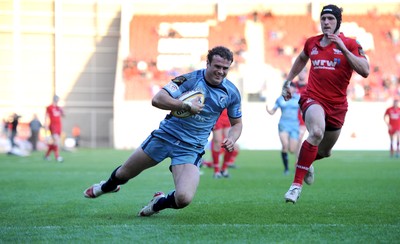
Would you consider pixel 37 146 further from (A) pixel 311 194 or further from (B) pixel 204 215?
(B) pixel 204 215

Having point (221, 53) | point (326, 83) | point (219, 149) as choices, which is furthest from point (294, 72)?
point (219, 149)

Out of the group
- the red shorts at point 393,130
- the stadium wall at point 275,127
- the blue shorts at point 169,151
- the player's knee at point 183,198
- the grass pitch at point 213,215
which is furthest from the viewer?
the stadium wall at point 275,127

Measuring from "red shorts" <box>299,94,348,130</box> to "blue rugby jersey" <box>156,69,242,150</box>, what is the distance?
1.19 metres

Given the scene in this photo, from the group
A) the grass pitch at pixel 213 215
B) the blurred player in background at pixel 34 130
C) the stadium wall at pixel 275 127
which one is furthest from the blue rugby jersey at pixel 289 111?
the blurred player in background at pixel 34 130

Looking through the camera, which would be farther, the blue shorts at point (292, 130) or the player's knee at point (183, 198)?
the blue shorts at point (292, 130)

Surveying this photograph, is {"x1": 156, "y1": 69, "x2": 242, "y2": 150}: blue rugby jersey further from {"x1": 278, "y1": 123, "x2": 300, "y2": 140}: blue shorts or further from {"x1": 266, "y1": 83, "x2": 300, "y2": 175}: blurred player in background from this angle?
{"x1": 278, "y1": 123, "x2": 300, "y2": 140}: blue shorts

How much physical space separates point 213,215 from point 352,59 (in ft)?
7.77

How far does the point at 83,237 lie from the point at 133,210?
8.52ft

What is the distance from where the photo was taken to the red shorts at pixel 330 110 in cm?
948

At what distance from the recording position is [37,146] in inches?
1549

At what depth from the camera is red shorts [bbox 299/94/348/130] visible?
9484mm

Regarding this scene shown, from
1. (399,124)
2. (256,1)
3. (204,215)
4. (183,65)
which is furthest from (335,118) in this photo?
(256,1)

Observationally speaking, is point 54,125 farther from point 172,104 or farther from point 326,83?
point 172,104

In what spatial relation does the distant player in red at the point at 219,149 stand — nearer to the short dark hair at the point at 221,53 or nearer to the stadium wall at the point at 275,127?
the short dark hair at the point at 221,53
